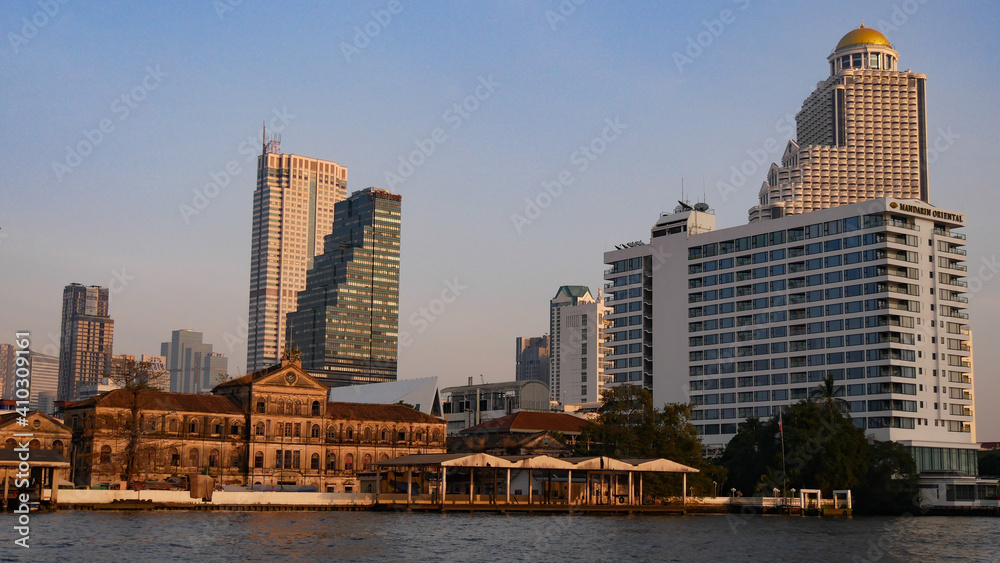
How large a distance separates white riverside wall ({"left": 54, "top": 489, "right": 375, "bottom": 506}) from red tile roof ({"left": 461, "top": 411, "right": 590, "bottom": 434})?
36189 millimetres

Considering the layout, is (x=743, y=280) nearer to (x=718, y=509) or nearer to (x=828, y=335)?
(x=828, y=335)

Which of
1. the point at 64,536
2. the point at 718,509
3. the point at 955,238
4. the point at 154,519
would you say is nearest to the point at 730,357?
the point at 955,238

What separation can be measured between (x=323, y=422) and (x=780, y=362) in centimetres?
6885

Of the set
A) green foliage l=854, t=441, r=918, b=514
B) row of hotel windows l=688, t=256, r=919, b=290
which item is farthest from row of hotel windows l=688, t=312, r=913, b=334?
green foliage l=854, t=441, r=918, b=514

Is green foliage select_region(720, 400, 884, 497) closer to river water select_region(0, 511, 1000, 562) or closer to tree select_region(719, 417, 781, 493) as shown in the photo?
tree select_region(719, 417, 781, 493)

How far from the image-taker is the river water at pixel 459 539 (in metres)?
63.0

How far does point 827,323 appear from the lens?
160 meters

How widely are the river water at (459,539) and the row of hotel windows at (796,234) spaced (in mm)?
60140

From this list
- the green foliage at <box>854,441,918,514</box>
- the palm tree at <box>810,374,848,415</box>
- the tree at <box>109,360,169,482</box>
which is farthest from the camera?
the palm tree at <box>810,374,848,415</box>

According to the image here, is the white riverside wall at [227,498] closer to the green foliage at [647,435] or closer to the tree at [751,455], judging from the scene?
the green foliage at [647,435]

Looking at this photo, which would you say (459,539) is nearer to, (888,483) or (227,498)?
(227,498)

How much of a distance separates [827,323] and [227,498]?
92.8 m

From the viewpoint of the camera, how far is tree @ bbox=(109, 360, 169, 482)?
117 metres

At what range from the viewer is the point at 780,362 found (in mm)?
165625
